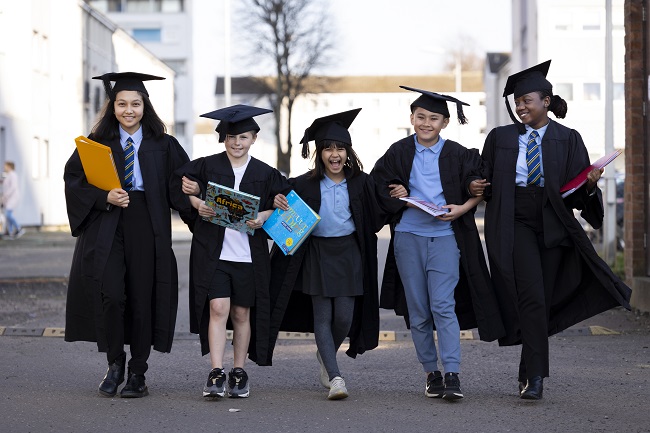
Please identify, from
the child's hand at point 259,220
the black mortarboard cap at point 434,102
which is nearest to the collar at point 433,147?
the black mortarboard cap at point 434,102

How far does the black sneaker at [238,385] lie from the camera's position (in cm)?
777

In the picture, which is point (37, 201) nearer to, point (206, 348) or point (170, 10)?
point (206, 348)

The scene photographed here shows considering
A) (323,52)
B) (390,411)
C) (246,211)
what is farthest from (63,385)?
(323,52)

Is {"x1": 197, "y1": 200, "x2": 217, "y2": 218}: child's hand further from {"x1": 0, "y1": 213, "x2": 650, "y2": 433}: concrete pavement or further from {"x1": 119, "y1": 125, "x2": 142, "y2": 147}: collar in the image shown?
{"x1": 0, "y1": 213, "x2": 650, "y2": 433}: concrete pavement

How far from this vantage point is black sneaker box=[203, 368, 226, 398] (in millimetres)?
7631

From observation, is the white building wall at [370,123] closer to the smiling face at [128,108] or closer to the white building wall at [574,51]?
the white building wall at [574,51]

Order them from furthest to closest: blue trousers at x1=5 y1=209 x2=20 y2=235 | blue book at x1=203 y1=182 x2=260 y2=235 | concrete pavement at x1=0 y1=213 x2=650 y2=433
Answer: blue trousers at x1=5 y1=209 x2=20 y2=235 < blue book at x1=203 y1=182 x2=260 y2=235 < concrete pavement at x1=0 y1=213 x2=650 y2=433

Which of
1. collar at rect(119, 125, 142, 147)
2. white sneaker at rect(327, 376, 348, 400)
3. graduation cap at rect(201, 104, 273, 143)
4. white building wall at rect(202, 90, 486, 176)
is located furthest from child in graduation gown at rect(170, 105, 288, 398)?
white building wall at rect(202, 90, 486, 176)

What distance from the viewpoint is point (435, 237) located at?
25.8 ft

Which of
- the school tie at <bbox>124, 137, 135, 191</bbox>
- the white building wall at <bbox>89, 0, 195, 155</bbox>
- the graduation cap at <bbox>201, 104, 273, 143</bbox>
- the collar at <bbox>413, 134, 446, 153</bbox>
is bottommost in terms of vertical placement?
the school tie at <bbox>124, 137, 135, 191</bbox>

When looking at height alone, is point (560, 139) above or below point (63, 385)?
above

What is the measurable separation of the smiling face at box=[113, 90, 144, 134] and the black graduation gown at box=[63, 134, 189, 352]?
5.4 inches

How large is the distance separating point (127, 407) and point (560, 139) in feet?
10.0

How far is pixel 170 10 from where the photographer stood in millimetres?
88625
